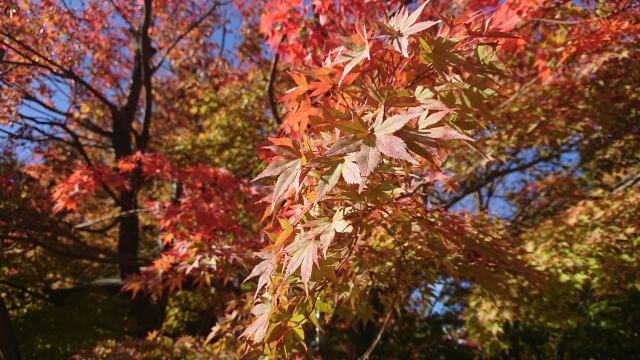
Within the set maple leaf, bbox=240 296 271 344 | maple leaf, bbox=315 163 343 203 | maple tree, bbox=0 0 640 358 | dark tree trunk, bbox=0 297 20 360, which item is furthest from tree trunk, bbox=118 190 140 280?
maple leaf, bbox=315 163 343 203

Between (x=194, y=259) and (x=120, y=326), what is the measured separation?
16.0 ft

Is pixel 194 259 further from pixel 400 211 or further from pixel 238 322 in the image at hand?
pixel 400 211

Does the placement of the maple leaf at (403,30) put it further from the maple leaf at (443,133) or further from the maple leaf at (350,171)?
the maple leaf at (350,171)

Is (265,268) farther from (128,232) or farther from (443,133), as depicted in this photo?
(128,232)

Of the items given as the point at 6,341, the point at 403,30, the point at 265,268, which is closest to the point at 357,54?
the point at 403,30

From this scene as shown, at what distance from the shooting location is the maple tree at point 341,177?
1612 mm

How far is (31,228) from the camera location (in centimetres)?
514

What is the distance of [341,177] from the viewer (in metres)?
1.62

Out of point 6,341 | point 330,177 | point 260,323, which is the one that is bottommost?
point 6,341

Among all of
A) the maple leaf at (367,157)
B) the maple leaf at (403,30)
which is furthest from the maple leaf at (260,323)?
the maple leaf at (403,30)

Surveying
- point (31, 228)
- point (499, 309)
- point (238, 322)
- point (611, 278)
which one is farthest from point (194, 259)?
point (611, 278)

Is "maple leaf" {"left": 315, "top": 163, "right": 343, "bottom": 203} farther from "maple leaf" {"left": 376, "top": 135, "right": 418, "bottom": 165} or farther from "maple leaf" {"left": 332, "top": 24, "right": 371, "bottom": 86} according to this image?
"maple leaf" {"left": 332, "top": 24, "right": 371, "bottom": 86}

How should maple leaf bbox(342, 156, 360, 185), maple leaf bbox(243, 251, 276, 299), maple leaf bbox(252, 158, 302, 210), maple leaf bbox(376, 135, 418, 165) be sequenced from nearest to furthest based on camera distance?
maple leaf bbox(376, 135, 418, 165) → maple leaf bbox(342, 156, 360, 185) → maple leaf bbox(252, 158, 302, 210) → maple leaf bbox(243, 251, 276, 299)

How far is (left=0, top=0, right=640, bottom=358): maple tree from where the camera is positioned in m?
1.61
